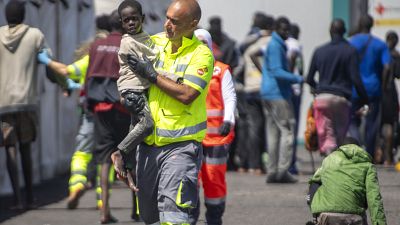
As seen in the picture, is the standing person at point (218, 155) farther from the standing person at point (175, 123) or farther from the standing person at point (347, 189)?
the standing person at point (175, 123)

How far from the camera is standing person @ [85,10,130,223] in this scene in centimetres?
1163

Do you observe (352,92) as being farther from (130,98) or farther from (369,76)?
(130,98)

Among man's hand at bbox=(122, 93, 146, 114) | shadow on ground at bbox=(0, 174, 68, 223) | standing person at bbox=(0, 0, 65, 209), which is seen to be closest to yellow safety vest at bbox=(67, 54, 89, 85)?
standing person at bbox=(0, 0, 65, 209)

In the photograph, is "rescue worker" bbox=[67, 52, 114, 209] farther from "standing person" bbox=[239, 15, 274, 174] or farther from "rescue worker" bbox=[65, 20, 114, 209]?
"standing person" bbox=[239, 15, 274, 174]

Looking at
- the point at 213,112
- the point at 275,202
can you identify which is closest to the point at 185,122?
the point at 213,112

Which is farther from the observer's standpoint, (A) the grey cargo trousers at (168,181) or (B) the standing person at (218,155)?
(B) the standing person at (218,155)

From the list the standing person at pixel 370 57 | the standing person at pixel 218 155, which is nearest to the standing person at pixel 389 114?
the standing person at pixel 370 57

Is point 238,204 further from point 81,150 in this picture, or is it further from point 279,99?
point 279,99

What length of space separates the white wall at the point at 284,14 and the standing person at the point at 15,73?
10.2m

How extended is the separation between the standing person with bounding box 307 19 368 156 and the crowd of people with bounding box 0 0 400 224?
14mm

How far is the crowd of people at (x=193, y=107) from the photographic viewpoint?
7.92 m

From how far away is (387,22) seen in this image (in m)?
20.8

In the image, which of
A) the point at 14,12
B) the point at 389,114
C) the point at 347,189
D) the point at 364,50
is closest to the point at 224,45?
the point at 364,50

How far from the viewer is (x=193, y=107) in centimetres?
800
